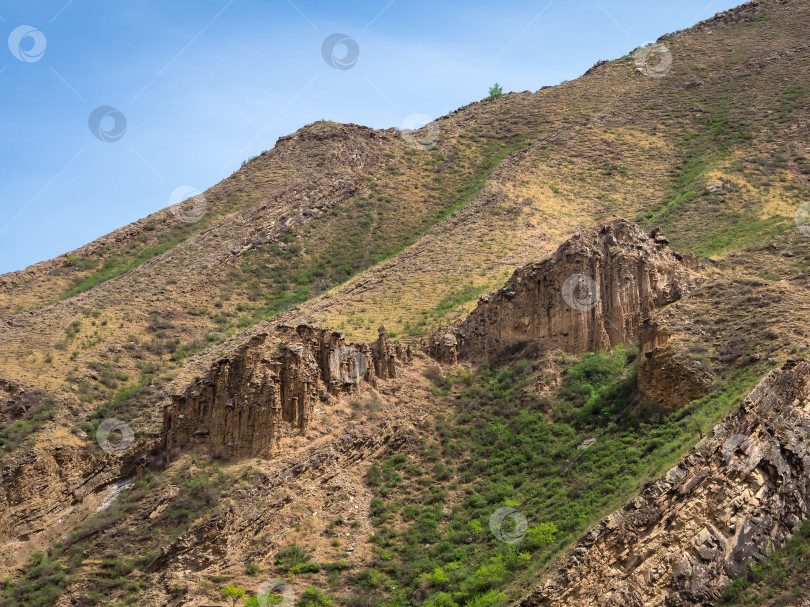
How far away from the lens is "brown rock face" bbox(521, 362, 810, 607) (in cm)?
3048

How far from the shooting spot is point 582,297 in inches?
1790

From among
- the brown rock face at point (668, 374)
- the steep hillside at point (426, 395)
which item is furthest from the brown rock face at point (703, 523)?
the brown rock face at point (668, 374)

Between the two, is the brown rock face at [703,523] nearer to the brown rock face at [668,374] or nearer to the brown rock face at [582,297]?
the brown rock face at [668,374]

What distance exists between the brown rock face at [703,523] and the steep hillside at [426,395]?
7 cm

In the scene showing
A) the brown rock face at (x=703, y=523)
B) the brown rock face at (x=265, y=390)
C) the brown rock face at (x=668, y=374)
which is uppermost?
the brown rock face at (x=265, y=390)

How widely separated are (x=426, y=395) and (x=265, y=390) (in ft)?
23.9

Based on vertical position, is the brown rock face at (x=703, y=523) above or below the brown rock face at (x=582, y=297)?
below

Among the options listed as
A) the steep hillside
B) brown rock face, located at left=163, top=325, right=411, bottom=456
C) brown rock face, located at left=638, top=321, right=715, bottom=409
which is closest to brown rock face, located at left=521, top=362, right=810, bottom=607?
the steep hillside

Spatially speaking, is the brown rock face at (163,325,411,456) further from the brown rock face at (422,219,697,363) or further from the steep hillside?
the brown rock face at (422,219,697,363)

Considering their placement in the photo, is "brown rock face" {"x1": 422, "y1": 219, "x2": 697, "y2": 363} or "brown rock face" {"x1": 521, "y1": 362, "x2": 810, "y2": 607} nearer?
"brown rock face" {"x1": 521, "y1": 362, "x2": 810, "y2": 607}

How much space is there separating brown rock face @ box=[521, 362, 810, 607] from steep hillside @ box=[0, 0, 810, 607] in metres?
0.07

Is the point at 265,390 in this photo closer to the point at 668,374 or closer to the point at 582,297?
the point at 668,374

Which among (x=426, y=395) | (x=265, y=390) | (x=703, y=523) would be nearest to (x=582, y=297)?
(x=426, y=395)

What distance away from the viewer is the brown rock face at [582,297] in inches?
1772
